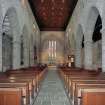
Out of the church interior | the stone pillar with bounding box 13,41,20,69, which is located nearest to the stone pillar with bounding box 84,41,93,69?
the church interior

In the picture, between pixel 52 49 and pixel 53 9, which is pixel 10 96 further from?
pixel 52 49

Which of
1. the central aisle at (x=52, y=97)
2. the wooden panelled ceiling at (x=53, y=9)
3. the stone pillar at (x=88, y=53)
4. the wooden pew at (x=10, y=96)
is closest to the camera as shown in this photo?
the wooden pew at (x=10, y=96)

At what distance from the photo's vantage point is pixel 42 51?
43688 mm

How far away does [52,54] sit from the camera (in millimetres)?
44812

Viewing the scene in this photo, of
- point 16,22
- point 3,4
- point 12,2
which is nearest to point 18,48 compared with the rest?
point 16,22

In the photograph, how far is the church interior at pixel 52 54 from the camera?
6.33 metres

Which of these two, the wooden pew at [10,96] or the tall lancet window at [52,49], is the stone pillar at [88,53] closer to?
the wooden pew at [10,96]

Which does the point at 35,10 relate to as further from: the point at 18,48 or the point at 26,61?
the point at 18,48

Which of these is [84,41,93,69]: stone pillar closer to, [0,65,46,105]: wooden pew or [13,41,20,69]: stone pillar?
[13,41,20,69]: stone pillar

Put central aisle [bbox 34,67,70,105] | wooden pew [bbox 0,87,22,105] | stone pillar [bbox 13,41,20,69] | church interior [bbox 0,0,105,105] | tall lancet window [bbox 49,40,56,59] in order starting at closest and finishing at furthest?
1. wooden pew [bbox 0,87,22,105]
2. church interior [bbox 0,0,105,105]
3. central aisle [bbox 34,67,70,105]
4. stone pillar [bbox 13,41,20,69]
5. tall lancet window [bbox 49,40,56,59]

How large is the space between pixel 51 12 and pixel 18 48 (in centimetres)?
1263

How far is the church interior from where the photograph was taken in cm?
633

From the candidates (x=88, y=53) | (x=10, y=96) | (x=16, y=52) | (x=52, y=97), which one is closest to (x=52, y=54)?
(x=16, y=52)

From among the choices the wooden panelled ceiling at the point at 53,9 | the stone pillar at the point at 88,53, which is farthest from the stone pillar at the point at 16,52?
the wooden panelled ceiling at the point at 53,9
